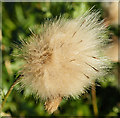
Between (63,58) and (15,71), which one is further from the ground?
(63,58)

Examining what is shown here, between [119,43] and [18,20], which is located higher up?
[18,20]

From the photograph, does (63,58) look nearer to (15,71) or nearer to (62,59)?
(62,59)

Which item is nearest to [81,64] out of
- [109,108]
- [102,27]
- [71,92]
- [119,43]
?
[71,92]

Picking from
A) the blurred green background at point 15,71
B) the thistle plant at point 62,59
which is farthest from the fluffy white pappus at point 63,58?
the blurred green background at point 15,71

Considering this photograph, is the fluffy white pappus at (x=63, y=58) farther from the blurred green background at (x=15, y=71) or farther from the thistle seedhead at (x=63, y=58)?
the blurred green background at (x=15, y=71)

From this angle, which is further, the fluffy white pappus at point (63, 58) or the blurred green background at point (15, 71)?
the blurred green background at point (15, 71)

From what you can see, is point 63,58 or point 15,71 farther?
point 15,71

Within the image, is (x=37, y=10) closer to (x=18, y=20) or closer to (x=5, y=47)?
(x=18, y=20)

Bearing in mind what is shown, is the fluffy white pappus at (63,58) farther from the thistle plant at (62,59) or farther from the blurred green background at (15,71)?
the blurred green background at (15,71)

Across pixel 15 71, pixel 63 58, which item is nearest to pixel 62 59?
pixel 63 58
